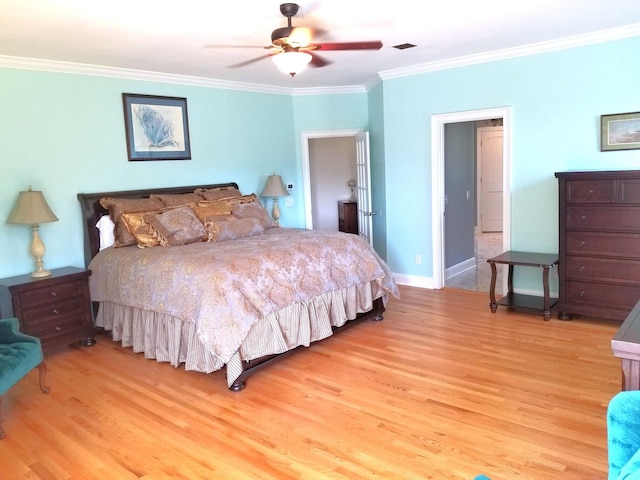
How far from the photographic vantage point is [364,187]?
5.90m

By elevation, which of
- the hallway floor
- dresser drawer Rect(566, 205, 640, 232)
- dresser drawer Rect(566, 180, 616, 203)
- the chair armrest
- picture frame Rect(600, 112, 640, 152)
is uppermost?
picture frame Rect(600, 112, 640, 152)

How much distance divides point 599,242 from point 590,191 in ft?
1.41

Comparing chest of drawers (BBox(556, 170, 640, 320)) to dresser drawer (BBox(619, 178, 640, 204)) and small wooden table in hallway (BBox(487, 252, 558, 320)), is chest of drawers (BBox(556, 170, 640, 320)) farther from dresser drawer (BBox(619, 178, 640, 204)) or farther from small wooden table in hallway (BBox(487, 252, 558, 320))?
small wooden table in hallway (BBox(487, 252, 558, 320))

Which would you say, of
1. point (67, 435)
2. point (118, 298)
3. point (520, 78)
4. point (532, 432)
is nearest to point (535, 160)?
point (520, 78)

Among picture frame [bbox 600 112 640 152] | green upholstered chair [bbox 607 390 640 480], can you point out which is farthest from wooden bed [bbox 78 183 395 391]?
green upholstered chair [bbox 607 390 640 480]

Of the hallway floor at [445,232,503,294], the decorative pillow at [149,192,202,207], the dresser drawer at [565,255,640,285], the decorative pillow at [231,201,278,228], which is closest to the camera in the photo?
the dresser drawer at [565,255,640,285]

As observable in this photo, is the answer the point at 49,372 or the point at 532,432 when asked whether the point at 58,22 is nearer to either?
the point at 49,372

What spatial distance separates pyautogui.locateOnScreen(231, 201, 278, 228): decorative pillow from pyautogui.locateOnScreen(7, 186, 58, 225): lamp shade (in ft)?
5.25

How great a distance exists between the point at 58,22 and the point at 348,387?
303 cm

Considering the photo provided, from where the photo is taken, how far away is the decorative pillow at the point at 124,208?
4352mm

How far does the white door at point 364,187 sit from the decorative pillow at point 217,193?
1.48 meters

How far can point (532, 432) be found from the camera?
2635 mm

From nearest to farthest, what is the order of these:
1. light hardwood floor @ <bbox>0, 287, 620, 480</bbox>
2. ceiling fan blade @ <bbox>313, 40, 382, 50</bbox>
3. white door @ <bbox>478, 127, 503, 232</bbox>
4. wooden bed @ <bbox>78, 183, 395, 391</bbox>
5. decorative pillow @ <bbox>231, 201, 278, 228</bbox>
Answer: light hardwood floor @ <bbox>0, 287, 620, 480</bbox>, ceiling fan blade @ <bbox>313, 40, 382, 50</bbox>, wooden bed @ <bbox>78, 183, 395, 391</bbox>, decorative pillow @ <bbox>231, 201, 278, 228</bbox>, white door @ <bbox>478, 127, 503, 232</bbox>

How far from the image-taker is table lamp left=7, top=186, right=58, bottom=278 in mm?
3902
